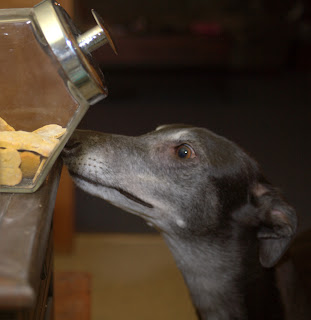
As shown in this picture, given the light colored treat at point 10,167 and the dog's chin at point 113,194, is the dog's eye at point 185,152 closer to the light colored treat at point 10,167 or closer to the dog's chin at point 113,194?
the dog's chin at point 113,194

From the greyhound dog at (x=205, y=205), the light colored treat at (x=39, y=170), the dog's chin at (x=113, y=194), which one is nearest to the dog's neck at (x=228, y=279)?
the greyhound dog at (x=205, y=205)

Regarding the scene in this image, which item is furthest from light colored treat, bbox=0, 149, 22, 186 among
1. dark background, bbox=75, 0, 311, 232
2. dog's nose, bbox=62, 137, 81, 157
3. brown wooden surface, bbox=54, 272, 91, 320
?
dark background, bbox=75, 0, 311, 232

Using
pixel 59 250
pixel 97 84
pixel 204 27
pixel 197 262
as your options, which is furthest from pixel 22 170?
pixel 204 27

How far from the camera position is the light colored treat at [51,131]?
3.70 feet

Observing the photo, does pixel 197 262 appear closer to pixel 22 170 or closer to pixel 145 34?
pixel 22 170

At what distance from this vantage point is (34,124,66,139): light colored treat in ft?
3.70

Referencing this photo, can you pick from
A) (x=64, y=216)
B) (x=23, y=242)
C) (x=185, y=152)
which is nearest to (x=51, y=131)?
(x=23, y=242)

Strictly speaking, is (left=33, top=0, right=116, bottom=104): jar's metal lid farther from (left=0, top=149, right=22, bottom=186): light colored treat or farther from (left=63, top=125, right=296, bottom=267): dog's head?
(left=63, top=125, right=296, bottom=267): dog's head

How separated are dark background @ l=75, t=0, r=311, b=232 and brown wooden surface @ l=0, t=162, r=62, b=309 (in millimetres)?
2405

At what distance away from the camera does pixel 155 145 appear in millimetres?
1625

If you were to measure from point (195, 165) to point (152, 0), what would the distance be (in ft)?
19.9

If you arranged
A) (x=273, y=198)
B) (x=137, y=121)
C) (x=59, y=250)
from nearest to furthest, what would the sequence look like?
1. (x=273, y=198)
2. (x=59, y=250)
3. (x=137, y=121)

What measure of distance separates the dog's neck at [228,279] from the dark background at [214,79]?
178cm

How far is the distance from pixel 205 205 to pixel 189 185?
83 mm
